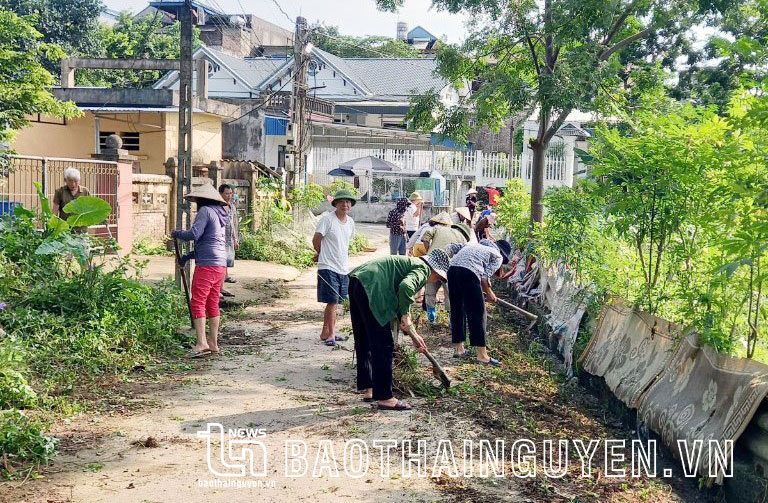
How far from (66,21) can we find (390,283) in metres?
34.3

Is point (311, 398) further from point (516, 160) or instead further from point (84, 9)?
point (84, 9)

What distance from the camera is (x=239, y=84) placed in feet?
139

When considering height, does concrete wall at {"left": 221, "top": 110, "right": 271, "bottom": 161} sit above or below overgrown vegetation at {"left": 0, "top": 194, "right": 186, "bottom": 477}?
above

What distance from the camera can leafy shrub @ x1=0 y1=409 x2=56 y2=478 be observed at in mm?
5125

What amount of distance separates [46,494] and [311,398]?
2786mm

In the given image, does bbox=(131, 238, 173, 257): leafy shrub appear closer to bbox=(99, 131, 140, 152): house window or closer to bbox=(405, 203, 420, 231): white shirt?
bbox=(405, 203, 420, 231): white shirt

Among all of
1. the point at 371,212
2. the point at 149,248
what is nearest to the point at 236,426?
the point at 149,248

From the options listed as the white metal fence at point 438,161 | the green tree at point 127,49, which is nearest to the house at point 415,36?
the green tree at point 127,49

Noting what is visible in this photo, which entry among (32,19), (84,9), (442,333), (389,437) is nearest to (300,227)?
(32,19)

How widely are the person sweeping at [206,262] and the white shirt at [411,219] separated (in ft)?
23.7

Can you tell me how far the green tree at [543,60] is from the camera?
1269 cm

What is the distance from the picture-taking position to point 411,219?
15.9 m

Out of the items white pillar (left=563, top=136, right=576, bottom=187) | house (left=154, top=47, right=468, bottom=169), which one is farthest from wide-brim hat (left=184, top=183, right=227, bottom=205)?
house (left=154, top=47, right=468, bottom=169)

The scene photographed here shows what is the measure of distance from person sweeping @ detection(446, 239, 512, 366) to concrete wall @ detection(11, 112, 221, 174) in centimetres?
1519
